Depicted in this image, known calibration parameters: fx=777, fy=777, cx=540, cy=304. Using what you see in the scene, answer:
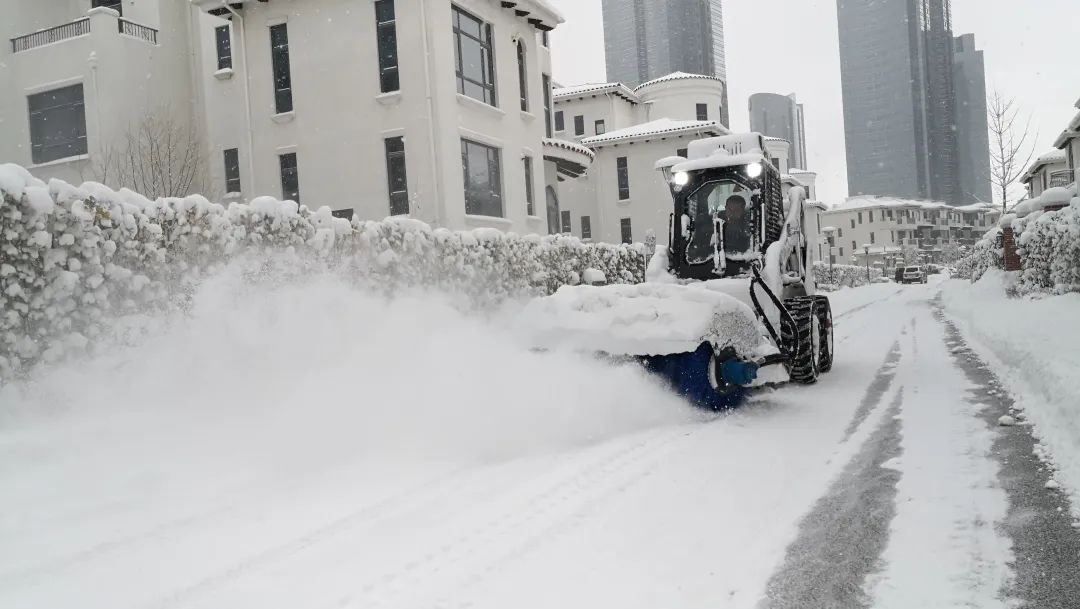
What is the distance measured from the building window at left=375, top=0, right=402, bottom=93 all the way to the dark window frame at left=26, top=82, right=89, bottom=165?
25.1 ft

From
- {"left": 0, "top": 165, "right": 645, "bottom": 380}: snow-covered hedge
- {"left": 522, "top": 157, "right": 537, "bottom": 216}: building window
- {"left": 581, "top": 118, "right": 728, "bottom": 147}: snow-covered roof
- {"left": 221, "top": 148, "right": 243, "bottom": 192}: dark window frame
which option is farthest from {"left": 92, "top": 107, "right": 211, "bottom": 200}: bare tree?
{"left": 581, "top": 118, "right": 728, "bottom": 147}: snow-covered roof

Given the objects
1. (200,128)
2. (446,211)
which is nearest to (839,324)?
(446,211)

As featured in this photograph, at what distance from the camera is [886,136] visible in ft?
519

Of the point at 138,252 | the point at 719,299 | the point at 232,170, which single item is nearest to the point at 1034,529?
the point at 719,299

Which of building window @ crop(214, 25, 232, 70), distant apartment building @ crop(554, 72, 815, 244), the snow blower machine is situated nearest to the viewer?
the snow blower machine

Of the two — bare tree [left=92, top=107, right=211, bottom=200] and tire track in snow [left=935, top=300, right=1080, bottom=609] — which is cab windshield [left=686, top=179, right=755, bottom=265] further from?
bare tree [left=92, top=107, right=211, bottom=200]

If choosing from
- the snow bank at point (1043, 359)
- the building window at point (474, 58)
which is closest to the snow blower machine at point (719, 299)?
the snow bank at point (1043, 359)

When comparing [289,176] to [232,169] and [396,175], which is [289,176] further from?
[396,175]

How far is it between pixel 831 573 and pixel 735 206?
6.06 metres

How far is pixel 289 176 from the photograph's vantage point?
2005 centimetres

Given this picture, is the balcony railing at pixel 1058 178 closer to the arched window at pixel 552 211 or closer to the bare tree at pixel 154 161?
the arched window at pixel 552 211

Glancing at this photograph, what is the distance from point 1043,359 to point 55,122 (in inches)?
868

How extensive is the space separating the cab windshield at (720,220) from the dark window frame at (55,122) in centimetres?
1696

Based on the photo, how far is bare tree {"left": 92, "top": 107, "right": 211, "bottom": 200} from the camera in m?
18.0
